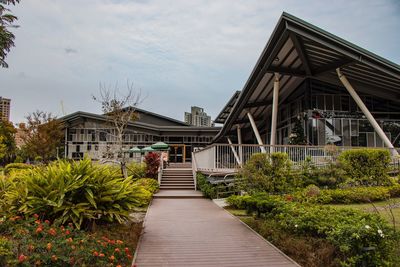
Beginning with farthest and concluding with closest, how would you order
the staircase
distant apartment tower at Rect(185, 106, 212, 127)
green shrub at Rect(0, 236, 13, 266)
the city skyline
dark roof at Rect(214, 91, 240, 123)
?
distant apartment tower at Rect(185, 106, 212, 127), dark roof at Rect(214, 91, 240, 123), the staircase, the city skyline, green shrub at Rect(0, 236, 13, 266)

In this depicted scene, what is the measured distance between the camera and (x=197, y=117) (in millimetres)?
72250

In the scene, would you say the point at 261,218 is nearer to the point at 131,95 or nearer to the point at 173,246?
the point at 173,246

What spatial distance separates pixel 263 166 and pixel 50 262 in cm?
939

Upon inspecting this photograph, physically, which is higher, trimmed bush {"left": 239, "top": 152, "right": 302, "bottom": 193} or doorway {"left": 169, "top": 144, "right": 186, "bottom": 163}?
doorway {"left": 169, "top": 144, "right": 186, "bottom": 163}

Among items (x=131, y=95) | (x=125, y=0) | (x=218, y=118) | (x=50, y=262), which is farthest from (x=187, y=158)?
Result: (x=50, y=262)

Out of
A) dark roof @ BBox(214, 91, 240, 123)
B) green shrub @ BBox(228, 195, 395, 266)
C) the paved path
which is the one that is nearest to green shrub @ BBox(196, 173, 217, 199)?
the paved path

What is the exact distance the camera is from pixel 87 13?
13492 mm

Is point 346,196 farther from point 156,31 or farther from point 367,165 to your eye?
point 156,31

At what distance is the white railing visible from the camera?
15109 millimetres

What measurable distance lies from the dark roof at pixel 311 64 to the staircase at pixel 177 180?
21.4 ft

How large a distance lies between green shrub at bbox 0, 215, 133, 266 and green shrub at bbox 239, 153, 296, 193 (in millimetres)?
6964

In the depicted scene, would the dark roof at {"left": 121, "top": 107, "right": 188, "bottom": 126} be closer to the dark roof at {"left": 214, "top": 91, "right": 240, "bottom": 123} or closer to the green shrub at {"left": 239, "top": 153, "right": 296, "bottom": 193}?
the dark roof at {"left": 214, "top": 91, "right": 240, "bottom": 123}

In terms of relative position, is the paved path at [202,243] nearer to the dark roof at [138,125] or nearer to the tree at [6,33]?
the tree at [6,33]

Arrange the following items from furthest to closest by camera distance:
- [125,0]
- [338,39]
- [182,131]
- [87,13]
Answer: [182,131], [338,39], [87,13], [125,0]
